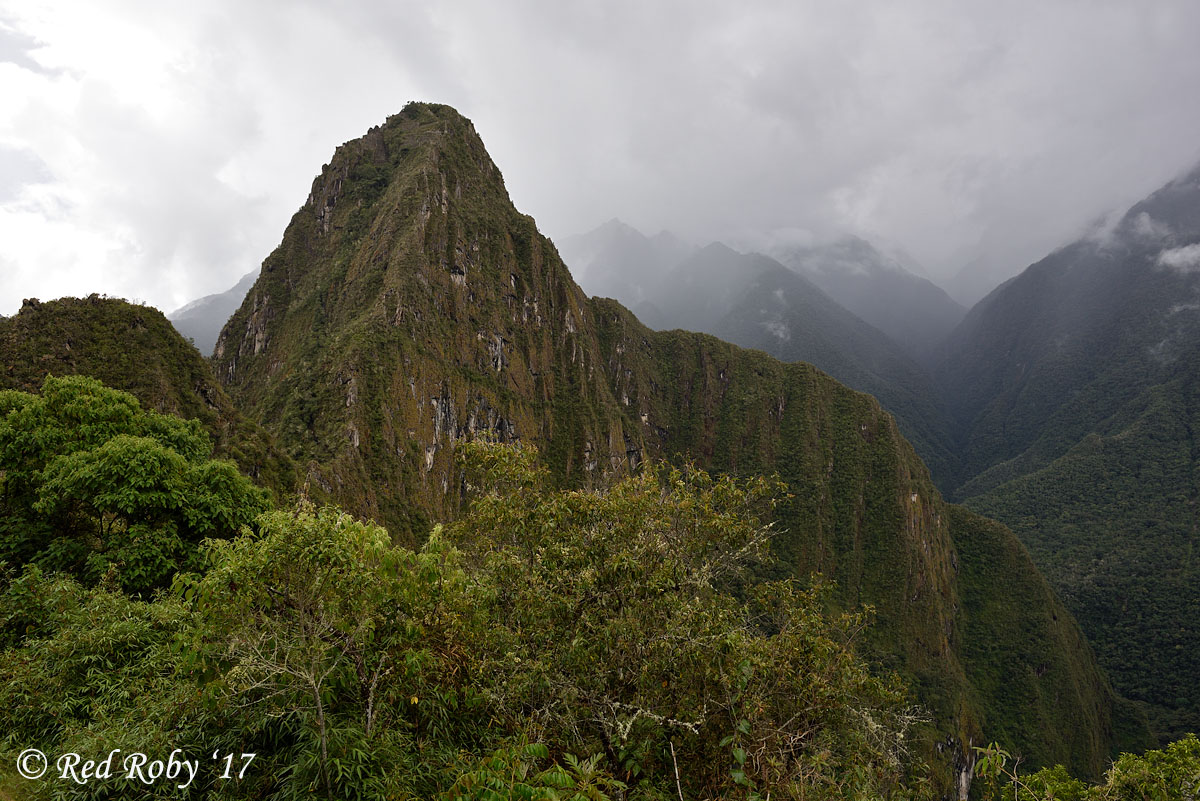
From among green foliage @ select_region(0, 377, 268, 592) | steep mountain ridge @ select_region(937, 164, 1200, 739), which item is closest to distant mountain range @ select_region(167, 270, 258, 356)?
green foliage @ select_region(0, 377, 268, 592)

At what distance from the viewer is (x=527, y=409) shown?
298 ft

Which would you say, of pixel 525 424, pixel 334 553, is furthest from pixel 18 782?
pixel 525 424

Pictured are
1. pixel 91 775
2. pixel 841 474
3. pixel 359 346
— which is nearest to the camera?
pixel 91 775

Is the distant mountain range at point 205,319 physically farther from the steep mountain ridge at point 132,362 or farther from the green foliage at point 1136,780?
the green foliage at point 1136,780

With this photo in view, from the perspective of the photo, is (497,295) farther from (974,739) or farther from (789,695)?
(974,739)

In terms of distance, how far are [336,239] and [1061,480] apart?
7360 inches

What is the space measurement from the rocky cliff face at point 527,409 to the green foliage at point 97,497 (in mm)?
27515

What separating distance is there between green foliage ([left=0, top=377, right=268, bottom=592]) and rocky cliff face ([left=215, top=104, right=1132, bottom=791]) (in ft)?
90.3

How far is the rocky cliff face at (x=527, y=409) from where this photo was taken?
59594 millimetres

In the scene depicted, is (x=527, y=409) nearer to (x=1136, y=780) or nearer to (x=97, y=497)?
(x=97, y=497)

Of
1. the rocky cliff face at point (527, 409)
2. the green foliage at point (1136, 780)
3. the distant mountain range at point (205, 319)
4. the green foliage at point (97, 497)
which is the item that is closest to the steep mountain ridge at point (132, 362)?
the rocky cliff face at point (527, 409)

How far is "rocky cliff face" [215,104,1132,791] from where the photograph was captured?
59.6 m

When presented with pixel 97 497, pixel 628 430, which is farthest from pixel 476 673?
pixel 628 430

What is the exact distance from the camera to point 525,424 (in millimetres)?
88562
